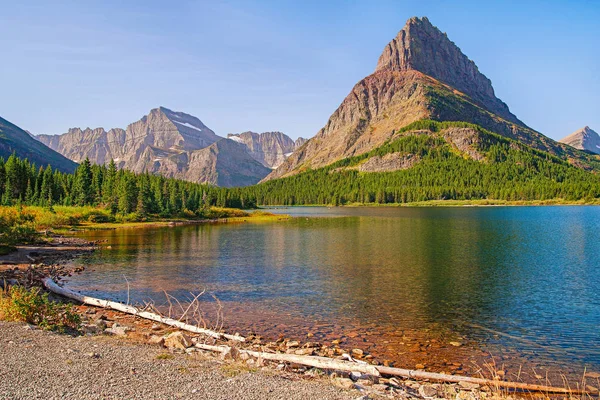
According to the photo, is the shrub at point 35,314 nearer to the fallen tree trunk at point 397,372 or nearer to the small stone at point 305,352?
the fallen tree trunk at point 397,372

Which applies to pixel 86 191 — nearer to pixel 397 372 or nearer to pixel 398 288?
pixel 398 288

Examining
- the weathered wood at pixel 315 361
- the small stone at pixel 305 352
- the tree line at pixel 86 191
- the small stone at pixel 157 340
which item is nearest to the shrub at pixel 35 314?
the small stone at pixel 157 340

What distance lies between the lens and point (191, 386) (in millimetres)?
15273

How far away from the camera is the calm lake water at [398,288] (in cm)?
2672

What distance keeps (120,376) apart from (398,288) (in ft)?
97.6

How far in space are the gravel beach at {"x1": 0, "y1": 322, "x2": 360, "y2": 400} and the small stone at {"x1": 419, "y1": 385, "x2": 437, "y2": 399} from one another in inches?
137

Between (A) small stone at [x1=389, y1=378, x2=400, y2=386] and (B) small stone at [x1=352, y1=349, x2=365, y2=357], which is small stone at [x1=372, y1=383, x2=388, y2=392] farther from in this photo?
(B) small stone at [x1=352, y1=349, x2=365, y2=357]

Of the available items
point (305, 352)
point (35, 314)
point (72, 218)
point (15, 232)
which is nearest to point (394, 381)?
point (305, 352)

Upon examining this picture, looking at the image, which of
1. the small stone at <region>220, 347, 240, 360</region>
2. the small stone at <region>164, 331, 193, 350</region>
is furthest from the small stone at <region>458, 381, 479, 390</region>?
the small stone at <region>164, 331, 193, 350</region>

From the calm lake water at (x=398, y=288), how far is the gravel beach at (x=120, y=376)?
9.43 m

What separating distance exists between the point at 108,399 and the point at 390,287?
31495 mm

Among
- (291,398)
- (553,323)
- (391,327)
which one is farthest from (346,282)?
(291,398)

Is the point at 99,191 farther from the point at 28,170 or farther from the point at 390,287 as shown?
the point at 390,287

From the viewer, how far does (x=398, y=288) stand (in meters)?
40.5
